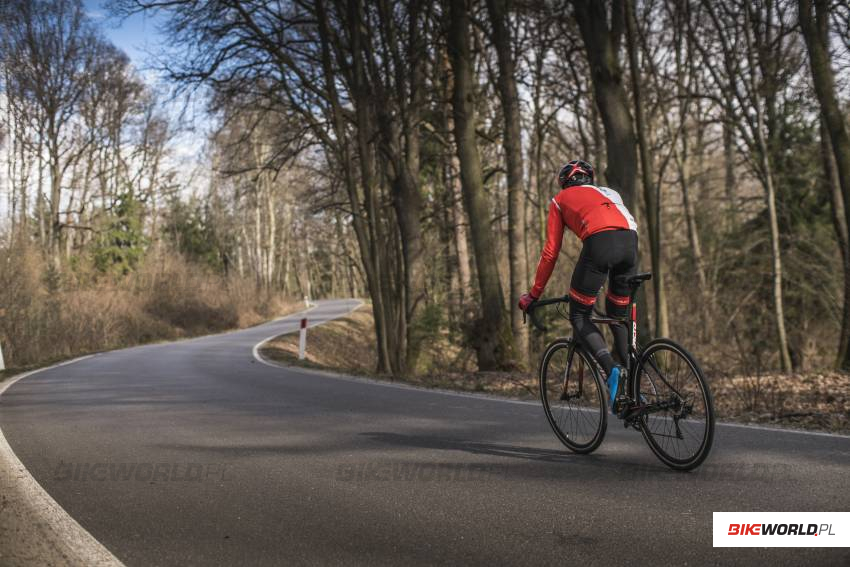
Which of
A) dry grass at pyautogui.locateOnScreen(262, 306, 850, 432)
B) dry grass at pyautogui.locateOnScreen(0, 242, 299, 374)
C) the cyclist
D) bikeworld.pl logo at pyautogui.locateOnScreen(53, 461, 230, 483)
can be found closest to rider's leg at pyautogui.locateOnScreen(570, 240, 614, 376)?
the cyclist

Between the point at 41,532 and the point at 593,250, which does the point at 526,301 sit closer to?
the point at 593,250

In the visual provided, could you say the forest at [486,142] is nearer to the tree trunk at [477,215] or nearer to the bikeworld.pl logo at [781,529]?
the tree trunk at [477,215]

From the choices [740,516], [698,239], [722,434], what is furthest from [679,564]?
[698,239]

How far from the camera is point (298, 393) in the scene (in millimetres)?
10148

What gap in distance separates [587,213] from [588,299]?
64cm

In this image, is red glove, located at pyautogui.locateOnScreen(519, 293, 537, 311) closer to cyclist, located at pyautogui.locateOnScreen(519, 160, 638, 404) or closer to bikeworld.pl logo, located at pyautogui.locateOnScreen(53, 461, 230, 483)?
cyclist, located at pyautogui.locateOnScreen(519, 160, 638, 404)

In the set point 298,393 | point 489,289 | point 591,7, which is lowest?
point 298,393

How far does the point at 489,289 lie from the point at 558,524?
1057cm

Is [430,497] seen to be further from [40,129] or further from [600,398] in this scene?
[40,129]

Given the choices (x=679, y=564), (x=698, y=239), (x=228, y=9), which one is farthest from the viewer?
(x=698, y=239)

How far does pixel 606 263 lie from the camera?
4957 millimetres

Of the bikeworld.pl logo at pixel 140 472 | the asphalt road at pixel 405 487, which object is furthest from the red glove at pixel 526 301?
the bikeworld.pl logo at pixel 140 472

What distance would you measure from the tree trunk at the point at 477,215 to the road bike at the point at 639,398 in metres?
8.08

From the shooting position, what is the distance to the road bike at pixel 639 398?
Result: 4.57 meters
